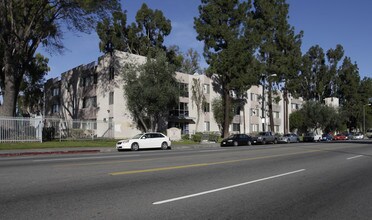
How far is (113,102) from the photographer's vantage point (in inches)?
1821

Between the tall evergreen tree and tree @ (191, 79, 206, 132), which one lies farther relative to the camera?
the tall evergreen tree

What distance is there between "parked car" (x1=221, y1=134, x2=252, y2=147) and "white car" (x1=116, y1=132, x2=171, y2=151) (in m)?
10.3

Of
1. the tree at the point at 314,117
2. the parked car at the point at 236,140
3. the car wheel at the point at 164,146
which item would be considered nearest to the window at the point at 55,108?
the parked car at the point at 236,140

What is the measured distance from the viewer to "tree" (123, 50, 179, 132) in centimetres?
4212

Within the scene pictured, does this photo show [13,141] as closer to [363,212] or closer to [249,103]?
[363,212]

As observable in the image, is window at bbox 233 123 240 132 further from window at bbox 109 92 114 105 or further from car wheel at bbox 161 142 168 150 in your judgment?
car wheel at bbox 161 142 168 150

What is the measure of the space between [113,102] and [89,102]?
6.70 metres

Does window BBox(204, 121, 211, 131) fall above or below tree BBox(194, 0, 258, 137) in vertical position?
below

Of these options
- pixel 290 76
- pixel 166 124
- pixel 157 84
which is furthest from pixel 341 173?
pixel 290 76

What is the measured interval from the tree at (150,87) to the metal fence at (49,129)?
4039mm

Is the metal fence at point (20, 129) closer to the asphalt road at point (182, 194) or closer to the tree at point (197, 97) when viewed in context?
the asphalt road at point (182, 194)

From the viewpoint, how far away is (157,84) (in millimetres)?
42625

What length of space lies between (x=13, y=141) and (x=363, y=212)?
29.3 metres

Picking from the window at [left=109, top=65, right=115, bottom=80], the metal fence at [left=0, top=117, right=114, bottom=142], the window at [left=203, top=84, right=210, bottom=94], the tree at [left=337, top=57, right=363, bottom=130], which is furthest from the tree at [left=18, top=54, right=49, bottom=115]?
the tree at [left=337, top=57, right=363, bottom=130]
